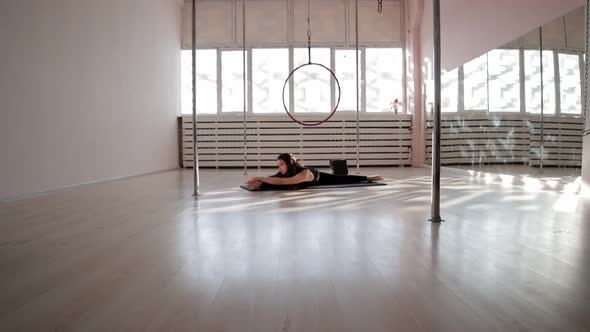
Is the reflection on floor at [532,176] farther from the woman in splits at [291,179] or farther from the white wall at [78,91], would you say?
the white wall at [78,91]

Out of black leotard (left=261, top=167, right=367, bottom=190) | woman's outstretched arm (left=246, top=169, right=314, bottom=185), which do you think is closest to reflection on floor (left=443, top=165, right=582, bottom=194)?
black leotard (left=261, top=167, right=367, bottom=190)

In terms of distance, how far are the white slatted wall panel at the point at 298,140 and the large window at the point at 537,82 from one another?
4685 millimetres

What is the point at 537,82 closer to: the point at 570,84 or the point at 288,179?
the point at 570,84

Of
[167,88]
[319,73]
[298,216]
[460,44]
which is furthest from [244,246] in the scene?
[319,73]

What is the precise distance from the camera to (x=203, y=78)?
10023 millimetres

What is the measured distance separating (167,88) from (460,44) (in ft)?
17.6

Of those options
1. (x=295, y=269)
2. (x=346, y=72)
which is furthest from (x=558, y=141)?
(x=346, y=72)

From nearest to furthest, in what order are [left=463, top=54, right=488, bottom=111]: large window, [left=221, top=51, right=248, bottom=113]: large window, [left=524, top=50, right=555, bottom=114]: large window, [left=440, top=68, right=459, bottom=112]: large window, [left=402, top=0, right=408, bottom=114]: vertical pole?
1. [left=524, top=50, right=555, bottom=114]: large window
2. [left=463, top=54, right=488, bottom=111]: large window
3. [left=440, top=68, right=459, bottom=112]: large window
4. [left=402, top=0, right=408, bottom=114]: vertical pole
5. [left=221, top=51, right=248, bottom=113]: large window

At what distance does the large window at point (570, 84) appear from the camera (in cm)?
428

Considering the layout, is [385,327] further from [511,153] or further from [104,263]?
[511,153]

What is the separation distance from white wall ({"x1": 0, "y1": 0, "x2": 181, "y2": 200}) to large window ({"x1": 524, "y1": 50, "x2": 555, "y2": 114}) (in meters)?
5.04

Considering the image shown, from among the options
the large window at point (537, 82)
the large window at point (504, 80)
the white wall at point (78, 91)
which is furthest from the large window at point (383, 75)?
the large window at point (537, 82)

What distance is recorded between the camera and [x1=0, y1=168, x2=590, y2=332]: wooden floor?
122 centimetres

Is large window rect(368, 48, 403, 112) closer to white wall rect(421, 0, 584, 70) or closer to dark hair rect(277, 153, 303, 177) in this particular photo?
white wall rect(421, 0, 584, 70)
